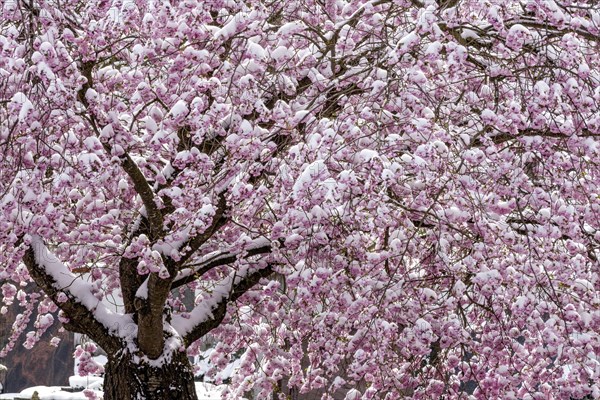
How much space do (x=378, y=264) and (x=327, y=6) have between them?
287cm

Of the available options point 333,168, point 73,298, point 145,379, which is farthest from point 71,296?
point 333,168

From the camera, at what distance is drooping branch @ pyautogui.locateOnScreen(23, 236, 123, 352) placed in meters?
7.80

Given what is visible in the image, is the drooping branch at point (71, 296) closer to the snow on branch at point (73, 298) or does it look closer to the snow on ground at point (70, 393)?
the snow on branch at point (73, 298)

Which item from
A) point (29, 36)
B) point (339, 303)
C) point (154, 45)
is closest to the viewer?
point (29, 36)

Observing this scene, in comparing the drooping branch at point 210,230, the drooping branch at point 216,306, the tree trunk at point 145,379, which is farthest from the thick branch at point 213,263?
the tree trunk at point 145,379

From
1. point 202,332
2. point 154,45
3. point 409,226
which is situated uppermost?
point 154,45

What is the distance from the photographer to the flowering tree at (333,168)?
19.4 feet

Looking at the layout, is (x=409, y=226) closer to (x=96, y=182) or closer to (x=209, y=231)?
(x=209, y=231)

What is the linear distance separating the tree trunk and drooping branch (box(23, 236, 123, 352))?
0.23 meters

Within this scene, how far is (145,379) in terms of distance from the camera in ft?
25.1

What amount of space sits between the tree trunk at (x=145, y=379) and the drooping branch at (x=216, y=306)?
21.7 inches

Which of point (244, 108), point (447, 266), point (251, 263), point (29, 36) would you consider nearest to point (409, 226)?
point (447, 266)

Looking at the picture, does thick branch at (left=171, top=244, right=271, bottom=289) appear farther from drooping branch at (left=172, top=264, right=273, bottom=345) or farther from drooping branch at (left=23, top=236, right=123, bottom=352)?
drooping branch at (left=23, top=236, right=123, bottom=352)

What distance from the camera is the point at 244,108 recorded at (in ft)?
20.8
